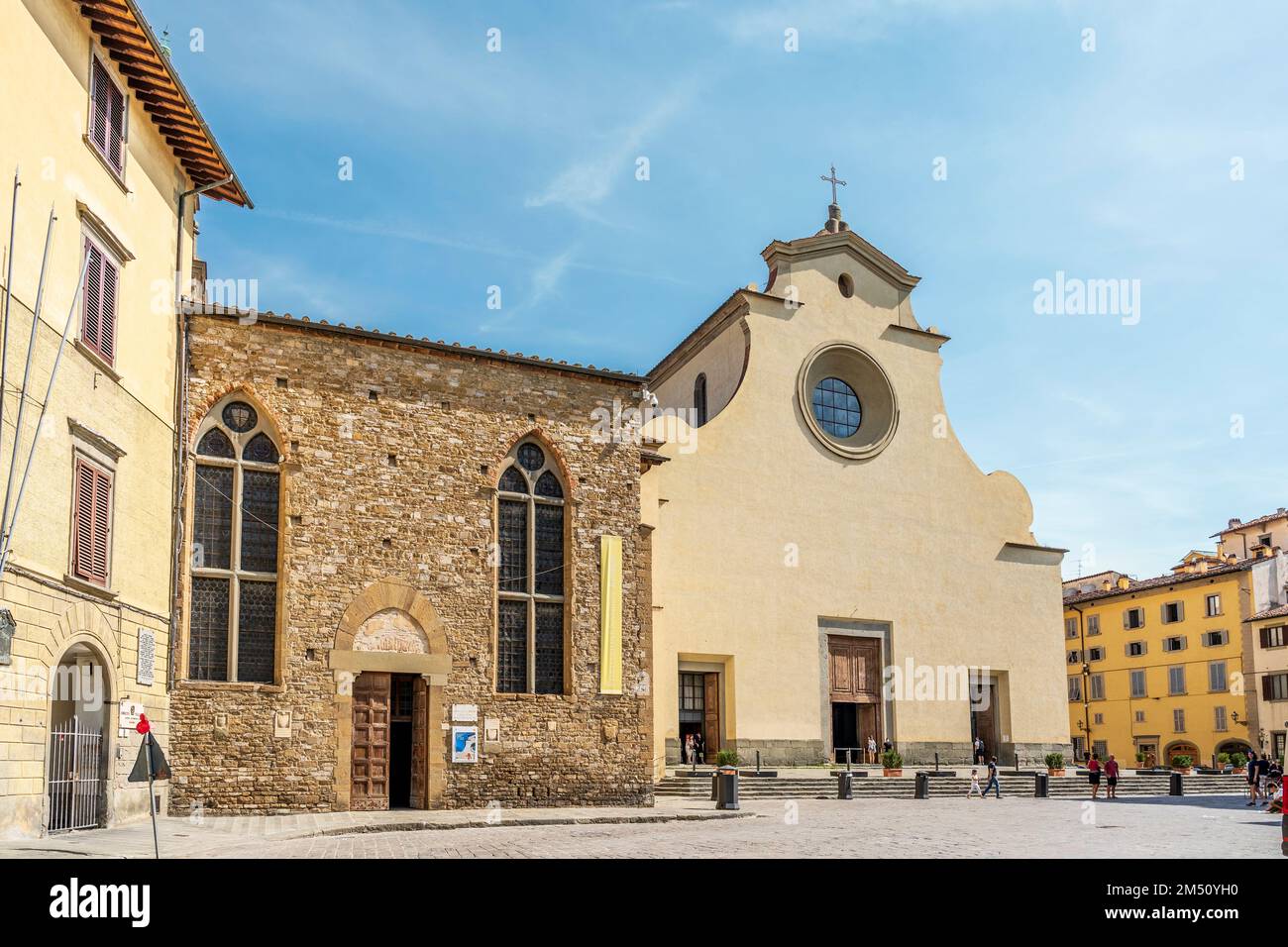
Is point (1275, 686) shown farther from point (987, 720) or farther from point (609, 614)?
point (609, 614)

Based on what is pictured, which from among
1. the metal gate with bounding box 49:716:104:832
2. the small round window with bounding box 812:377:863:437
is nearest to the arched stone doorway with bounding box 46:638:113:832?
the metal gate with bounding box 49:716:104:832

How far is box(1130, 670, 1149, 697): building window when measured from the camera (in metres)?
56.8

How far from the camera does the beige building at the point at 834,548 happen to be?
105 ft

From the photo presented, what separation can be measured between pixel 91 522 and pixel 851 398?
24644mm

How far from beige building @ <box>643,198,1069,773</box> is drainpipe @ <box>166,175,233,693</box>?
40.6 ft

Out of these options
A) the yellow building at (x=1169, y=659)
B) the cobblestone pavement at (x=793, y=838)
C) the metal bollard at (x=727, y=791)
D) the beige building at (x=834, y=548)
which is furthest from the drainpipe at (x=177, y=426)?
the yellow building at (x=1169, y=659)

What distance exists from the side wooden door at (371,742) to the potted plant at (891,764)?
15.2 meters

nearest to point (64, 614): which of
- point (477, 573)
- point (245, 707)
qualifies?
point (245, 707)

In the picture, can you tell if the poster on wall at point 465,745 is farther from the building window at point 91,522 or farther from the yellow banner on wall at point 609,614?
the building window at point 91,522

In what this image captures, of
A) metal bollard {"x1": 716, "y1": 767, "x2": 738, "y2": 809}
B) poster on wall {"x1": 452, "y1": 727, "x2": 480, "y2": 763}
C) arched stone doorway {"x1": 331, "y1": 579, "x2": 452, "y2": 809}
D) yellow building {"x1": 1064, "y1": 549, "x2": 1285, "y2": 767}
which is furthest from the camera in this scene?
yellow building {"x1": 1064, "y1": 549, "x2": 1285, "y2": 767}

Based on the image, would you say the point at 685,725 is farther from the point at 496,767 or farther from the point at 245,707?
the point at 245,707

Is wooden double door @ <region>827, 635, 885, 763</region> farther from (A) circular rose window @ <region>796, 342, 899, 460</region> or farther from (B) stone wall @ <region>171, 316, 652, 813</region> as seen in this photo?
(B) stone wall @ <region>171, 316, 652, 813</region>

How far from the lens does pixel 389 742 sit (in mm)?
22078

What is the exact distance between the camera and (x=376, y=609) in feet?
72.2
